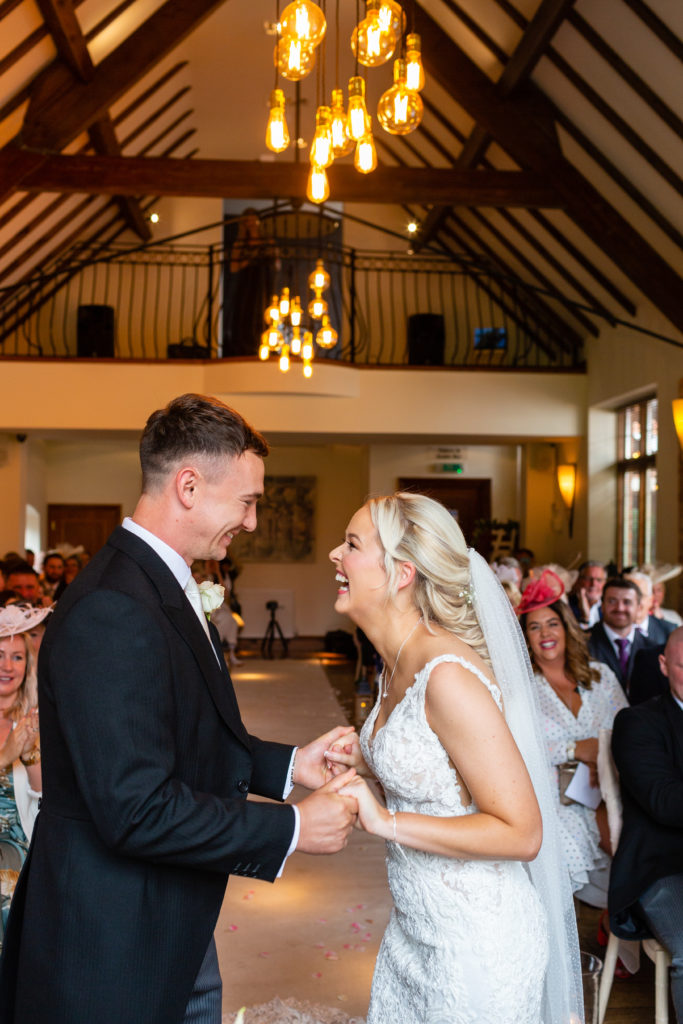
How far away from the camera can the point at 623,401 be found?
1047 cm

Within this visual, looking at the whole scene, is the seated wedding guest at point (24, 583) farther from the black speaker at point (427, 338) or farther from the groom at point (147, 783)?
the black speaker at point (427, 338)

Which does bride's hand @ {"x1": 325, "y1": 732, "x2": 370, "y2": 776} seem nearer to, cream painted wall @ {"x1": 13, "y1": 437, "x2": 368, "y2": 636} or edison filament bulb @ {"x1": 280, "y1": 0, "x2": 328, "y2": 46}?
edison filament bulb @ {"x1": 280, "y1": 0, "x2": 328, "y2": 46}

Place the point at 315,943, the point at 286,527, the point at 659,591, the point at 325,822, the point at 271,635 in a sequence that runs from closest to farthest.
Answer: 1. the point at 325,822
2. the point at 315,943
3. the point at 659,591
4. the point at 271,635
5. the point at 286,527

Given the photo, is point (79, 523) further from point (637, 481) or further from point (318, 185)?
point (318, 185)

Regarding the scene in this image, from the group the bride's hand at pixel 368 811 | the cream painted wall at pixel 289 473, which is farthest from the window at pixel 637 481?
the bride's hand at pixel 368 811

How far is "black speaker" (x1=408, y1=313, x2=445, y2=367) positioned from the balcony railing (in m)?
0.01

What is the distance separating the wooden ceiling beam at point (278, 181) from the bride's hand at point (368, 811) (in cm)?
740

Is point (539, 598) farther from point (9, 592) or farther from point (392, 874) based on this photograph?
point (9, 592)

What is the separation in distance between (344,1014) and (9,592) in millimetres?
2862

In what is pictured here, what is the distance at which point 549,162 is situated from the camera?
818 centimetres

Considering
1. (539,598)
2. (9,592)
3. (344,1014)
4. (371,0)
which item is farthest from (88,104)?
(344,1014)

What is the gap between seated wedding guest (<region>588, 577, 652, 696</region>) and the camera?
5.35m

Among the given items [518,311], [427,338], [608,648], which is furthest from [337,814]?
[518,311]

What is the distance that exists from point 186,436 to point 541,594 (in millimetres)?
2563
